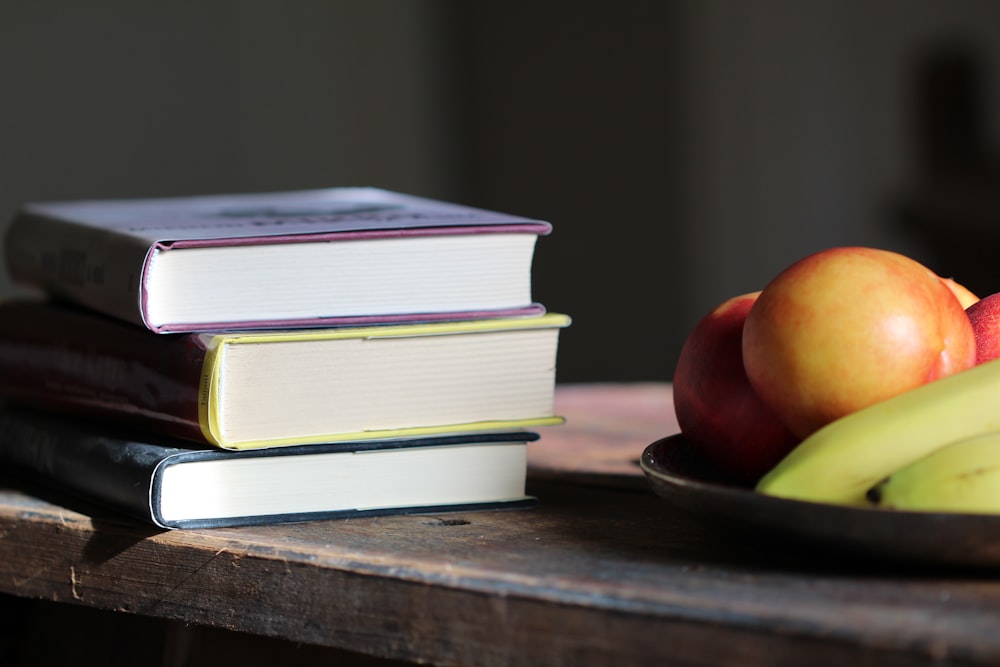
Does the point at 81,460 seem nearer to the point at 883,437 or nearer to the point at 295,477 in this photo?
the point at 295,477

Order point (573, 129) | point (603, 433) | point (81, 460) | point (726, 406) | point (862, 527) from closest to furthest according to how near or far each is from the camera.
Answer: point (862, 527) < point (726, 406) < point (81, 460) < point (603, 433) < point (573, 129)

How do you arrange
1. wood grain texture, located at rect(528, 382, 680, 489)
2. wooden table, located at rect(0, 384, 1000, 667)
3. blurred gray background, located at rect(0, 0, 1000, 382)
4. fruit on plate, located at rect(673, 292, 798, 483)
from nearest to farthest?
1. wooden table, located at rect(0, 384, 1000, 667)
2. fruit on plate, located at rect(673, 292, 798, 483)
3. wood grain texture, located at rect(528, 382, 680, 489)
4. blurred gray background, located at rect(0, 0, 1000, 382)

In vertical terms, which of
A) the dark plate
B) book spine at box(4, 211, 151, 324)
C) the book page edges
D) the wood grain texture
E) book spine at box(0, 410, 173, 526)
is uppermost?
book spine at box(4, 211, 151, 324)

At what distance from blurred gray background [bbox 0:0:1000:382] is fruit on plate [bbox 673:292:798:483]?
2.18 metres

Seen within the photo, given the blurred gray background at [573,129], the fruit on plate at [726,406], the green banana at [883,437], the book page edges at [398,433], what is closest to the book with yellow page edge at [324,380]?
the book page edges at [398,433]

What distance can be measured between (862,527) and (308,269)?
0.30 metres

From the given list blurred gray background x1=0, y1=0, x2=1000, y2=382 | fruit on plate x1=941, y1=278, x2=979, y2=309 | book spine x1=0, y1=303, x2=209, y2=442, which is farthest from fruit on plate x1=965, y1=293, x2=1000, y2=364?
blurred gray background x1=0, y1=0, x2=1000, y2=382

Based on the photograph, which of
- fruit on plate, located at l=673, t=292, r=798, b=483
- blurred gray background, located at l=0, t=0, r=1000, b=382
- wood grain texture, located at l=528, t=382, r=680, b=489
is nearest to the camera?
fruit on plate, located at l=673, t=292, r=798, b=483

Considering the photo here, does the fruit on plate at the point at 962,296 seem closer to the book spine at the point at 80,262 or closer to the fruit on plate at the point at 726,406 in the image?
the fruit on plate at the point at 726,406

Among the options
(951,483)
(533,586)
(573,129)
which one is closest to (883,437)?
(951,483)

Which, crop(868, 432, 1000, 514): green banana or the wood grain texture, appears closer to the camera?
crop(868, 432, 1000, 514): green banana

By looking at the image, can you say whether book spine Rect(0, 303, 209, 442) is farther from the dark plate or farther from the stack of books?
the dark plate

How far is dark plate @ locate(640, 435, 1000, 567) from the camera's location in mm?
402

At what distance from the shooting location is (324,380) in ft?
1.93
